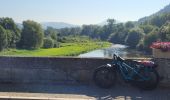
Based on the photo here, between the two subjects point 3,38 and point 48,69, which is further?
point 3,38

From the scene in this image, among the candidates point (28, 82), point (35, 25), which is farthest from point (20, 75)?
point (35, 25)

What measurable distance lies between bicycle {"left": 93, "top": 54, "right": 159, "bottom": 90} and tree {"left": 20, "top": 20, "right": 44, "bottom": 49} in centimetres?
9534

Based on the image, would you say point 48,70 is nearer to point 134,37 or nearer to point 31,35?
point 31,35

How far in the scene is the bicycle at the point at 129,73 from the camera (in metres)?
10.2

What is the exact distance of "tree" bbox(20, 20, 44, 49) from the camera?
106m

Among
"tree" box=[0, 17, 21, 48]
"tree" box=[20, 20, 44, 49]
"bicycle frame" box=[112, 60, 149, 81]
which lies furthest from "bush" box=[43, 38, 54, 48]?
"bicycle frame" box=[112, 60, 149, 81]

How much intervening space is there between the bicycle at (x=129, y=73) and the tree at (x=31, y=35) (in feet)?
313

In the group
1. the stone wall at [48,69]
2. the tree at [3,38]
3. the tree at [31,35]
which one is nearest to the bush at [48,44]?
the tree at [31,35]

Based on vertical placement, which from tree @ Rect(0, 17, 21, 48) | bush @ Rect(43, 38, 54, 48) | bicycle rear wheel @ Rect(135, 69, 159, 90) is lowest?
bush @ Rect(43, 38, 54, 48)

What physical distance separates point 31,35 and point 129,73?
320 ft

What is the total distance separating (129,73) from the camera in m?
10.4

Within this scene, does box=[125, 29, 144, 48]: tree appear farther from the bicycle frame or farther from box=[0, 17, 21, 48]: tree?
the bicycle frame

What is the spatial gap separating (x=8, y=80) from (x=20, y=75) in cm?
38

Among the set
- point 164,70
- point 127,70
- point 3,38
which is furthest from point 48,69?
point 3,38
